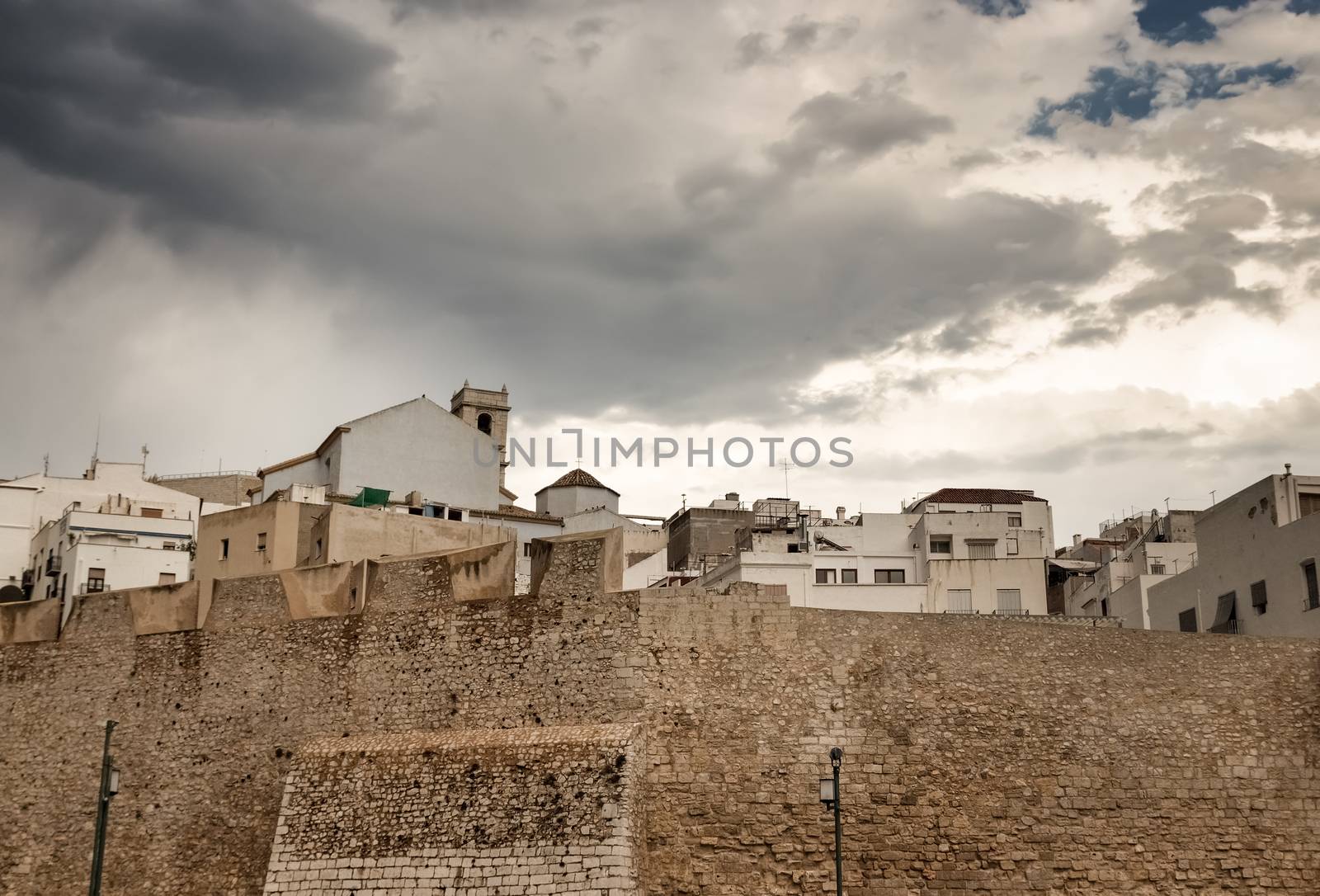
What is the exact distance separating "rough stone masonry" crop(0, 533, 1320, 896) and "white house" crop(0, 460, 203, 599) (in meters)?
15.5

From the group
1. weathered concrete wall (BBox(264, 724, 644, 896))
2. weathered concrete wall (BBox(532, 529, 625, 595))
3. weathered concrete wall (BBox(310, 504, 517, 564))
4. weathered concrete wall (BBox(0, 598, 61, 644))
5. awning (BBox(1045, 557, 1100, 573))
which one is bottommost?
weathered concrete wall (BBox(264, 724, 644, 896))

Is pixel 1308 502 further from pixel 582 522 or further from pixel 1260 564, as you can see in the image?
pixel 582 522

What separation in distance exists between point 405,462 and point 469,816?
24883 millimetres

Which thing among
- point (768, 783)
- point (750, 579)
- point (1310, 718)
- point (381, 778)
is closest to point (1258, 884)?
point (1310, 718)

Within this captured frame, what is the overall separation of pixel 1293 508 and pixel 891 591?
39.3ft

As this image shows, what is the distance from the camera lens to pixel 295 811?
1010 inches

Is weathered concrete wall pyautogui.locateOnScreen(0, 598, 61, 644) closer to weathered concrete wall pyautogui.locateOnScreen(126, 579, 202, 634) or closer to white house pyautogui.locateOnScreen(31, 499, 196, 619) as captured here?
weathered concrete wall pyautogui.locateOnScreen(126, 579, 202, 634)

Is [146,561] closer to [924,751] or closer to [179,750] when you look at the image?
[179,750]

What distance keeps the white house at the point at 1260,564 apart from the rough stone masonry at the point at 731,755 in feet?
13.2

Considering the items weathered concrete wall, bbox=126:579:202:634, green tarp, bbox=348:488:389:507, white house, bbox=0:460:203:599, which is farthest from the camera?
green tarp, bbox=348:488:389:507

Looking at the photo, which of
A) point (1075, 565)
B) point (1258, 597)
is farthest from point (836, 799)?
point (1075, 565)

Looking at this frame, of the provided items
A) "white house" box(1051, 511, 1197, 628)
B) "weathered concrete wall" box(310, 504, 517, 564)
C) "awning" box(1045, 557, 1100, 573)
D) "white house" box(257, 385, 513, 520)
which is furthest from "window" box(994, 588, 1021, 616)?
"white house" box(257, 385, 513, 520)

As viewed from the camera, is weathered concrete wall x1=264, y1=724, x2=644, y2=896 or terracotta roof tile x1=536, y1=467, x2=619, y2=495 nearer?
weathered concrete wall x1=264, y1=724, x2=644, y2=896

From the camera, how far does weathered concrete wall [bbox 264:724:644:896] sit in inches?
923
